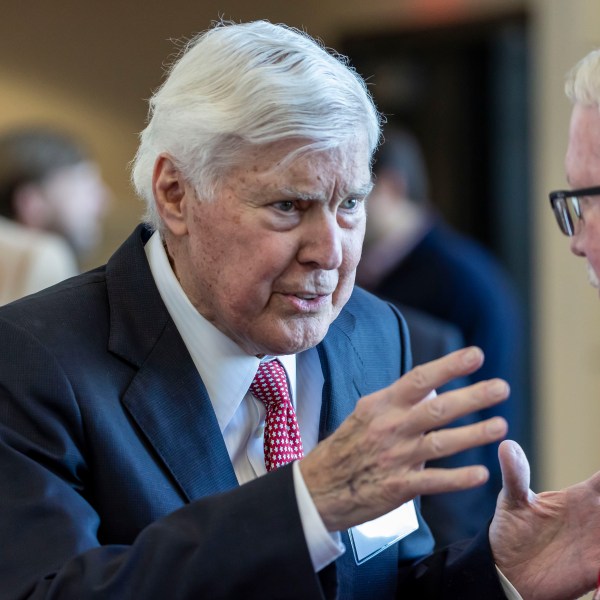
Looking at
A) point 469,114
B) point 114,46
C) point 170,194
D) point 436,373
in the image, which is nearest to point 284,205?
point 170,194

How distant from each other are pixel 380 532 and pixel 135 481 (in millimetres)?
473

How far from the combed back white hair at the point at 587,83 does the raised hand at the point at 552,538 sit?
2.09 feet

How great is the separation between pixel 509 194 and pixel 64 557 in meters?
6.03

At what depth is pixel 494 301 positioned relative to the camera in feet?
15.0

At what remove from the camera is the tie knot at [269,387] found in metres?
2.08

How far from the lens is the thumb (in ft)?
6.34

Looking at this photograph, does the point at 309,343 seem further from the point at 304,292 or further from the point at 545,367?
the point at 545,367

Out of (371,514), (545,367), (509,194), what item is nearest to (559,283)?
(545,367)

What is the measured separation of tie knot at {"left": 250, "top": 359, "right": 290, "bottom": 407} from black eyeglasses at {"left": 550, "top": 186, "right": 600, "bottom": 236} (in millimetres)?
568

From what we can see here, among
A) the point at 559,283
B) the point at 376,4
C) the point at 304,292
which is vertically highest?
the point at 376,4

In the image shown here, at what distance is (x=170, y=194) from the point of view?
6.64 feet

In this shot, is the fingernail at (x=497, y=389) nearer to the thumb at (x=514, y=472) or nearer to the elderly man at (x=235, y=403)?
the elderly man at (x=235, y=403)

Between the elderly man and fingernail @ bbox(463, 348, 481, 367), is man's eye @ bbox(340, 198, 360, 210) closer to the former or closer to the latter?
the elderly man

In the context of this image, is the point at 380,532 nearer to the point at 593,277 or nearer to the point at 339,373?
the point at 339,373
